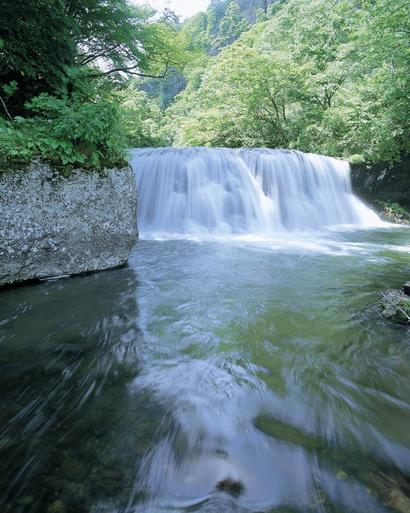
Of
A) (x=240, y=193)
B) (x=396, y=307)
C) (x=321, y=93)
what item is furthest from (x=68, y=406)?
(x=321, y=93)

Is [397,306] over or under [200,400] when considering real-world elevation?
over

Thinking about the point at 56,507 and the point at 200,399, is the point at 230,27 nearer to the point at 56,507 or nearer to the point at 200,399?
the point at 200,399

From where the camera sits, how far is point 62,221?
422cm

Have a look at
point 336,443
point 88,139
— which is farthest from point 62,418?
point 88,139

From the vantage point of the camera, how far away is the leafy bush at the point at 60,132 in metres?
3.93

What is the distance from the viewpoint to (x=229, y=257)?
253 inches

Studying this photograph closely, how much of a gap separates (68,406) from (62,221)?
2771mm

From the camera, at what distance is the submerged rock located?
3265 mm

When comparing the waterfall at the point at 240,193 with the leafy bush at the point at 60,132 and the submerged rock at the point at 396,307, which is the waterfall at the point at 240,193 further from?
the submerged rock at the point at 396,307

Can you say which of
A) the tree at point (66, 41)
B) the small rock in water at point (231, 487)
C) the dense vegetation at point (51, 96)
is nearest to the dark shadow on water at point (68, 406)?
the small rock in water at point (231, 487)

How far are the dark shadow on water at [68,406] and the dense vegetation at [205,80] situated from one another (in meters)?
2.10

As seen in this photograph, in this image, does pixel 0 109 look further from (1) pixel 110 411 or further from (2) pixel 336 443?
(2) pixel 336 443

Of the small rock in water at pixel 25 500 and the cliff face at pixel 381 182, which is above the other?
the cliff face at pixel 381 182

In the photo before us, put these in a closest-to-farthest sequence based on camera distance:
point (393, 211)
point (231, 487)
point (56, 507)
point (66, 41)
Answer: point (56, 507)
point (231, 487)
point (66, 41)
point (393, 211)
